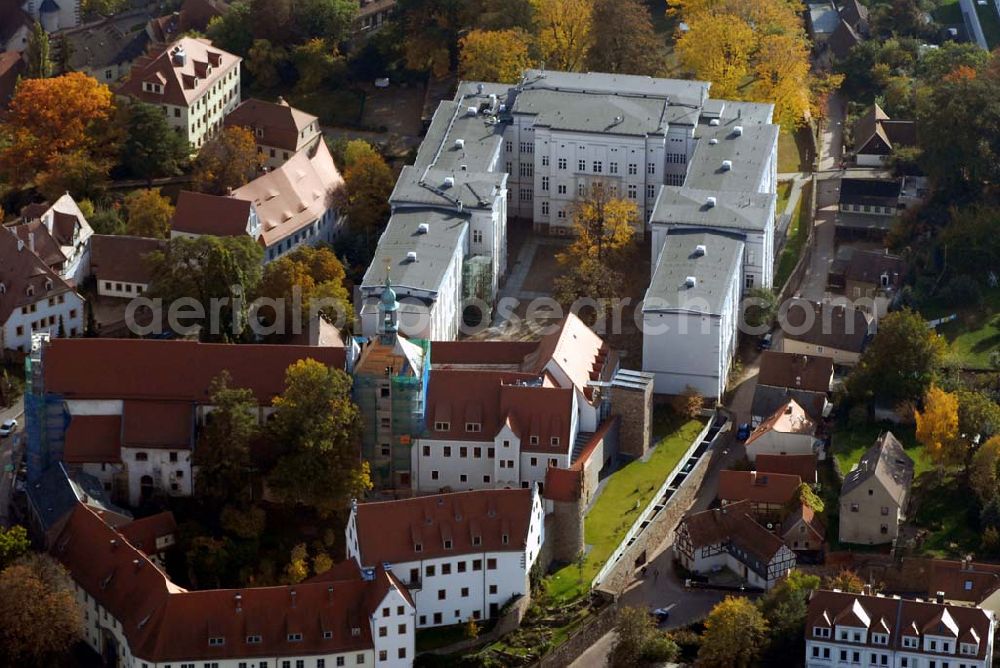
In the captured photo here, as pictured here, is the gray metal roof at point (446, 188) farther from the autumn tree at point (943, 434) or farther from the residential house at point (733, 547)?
the autumn tree at point (943, 434)

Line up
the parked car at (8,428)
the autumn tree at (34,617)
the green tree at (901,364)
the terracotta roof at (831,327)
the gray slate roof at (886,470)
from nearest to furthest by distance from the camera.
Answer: the autumn tree at (34,617) → the gray slate roof at (886,470) → the parked car at (8,428) → the green tree at (901,364) → the terracotta roof at (831,327)

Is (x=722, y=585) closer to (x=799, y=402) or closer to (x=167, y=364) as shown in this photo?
(x=799, y=402)

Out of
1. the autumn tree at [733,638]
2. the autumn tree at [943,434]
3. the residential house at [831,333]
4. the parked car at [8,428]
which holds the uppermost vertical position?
the residential house at [831,333]

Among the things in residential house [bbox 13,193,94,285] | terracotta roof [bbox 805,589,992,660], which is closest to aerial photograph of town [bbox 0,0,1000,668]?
terracotta roof [bbox 805,589,992,660]

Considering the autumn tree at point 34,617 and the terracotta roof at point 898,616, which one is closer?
the autumn tree at point 34,617

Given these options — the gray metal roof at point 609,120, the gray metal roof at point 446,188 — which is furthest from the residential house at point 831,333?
the gray metal roof at point 446,188

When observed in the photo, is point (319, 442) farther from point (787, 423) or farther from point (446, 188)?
point (446, 188)
